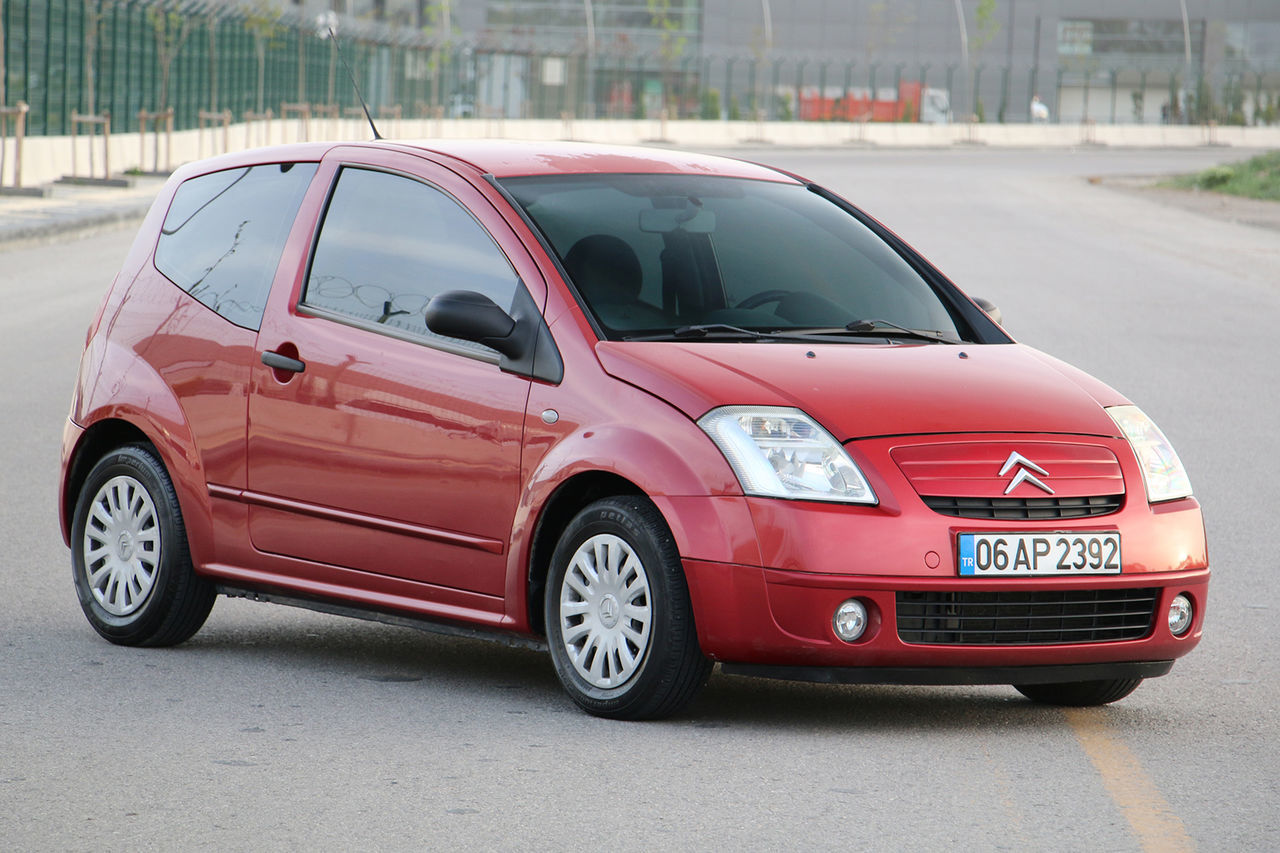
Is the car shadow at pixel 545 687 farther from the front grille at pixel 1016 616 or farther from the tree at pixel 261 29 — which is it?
the tree at pixel 261 29

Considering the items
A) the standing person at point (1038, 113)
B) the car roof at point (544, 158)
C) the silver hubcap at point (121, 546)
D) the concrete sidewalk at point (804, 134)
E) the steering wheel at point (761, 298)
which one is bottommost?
the silver hubcap at point (121, 546)

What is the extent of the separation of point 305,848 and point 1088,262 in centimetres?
2288

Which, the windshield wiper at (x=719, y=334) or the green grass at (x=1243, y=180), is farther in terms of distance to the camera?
the green grass at (x=1243, y=180)

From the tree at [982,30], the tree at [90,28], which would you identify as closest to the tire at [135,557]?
the tree at [90,28]

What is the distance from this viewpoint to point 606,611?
5.62 metres

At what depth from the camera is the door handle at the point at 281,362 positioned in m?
6.38

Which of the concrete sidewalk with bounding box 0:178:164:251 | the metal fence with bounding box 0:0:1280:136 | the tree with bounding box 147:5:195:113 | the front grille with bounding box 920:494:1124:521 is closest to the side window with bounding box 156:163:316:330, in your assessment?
the front grille with bounding box 920:494:1124:521

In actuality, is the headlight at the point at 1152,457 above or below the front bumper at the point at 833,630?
above

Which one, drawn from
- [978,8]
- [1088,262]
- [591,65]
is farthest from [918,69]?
[1088,262]

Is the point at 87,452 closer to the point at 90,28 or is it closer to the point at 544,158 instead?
the point at 544,158

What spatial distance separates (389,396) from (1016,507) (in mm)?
1911

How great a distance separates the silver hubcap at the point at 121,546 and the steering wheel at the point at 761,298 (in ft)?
7.01

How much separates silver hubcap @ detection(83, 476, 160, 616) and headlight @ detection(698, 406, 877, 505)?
2.35m

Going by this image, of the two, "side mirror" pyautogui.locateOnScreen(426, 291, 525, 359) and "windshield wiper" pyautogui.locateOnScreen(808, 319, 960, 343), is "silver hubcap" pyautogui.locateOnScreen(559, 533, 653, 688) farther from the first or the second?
"windshield wiper" pyautogui.locateOnScreen(808, 319, 960, 343)
